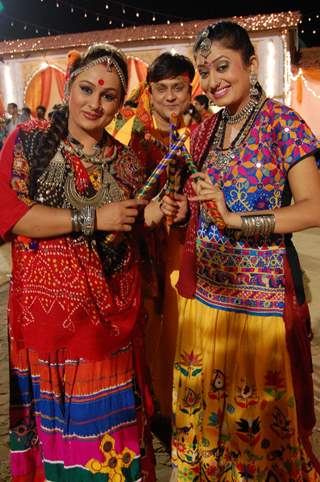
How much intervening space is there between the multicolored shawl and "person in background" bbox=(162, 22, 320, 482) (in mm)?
374

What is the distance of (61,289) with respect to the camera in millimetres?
1768

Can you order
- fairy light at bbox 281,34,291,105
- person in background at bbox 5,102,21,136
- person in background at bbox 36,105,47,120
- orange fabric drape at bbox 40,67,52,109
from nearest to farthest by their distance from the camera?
person in background at bbox 5,102,21,136 < fairy light at bbox 281,34,291,105 < person in background at bbox 36,105,47,120 < orange fabric drape at bbox 40,67,52,109

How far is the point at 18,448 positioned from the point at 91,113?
1.45 m

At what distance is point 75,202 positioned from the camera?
1.78 meters

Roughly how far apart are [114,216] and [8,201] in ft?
1.29

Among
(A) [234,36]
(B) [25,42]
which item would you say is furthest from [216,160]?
(B) [25,42]

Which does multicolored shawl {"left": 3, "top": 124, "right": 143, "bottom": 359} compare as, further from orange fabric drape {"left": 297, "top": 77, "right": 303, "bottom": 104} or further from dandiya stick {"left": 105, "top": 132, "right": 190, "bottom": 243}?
orange fabric drape {"left": 297, "top": 77, "right": 303, "bottom": 104}

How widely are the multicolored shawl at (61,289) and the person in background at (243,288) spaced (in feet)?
1.23

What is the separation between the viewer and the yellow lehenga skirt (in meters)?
1.90

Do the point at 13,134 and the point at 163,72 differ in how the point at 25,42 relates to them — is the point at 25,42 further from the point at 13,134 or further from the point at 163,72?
the point at 13,134

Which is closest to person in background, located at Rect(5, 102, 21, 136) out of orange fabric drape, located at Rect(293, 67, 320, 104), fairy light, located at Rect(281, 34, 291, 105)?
fairy light, located at Rect(281, 34, 291, 105)

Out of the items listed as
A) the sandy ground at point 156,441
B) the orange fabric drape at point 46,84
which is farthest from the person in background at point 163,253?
the orange fabric drape at point 46,84

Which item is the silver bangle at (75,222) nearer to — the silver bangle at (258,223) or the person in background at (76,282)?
the person in background at (76,282)

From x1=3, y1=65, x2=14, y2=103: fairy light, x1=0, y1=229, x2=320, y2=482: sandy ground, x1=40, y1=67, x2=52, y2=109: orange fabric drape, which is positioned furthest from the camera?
x1=3, y1=65, x2=14, y2=103: fairy light
